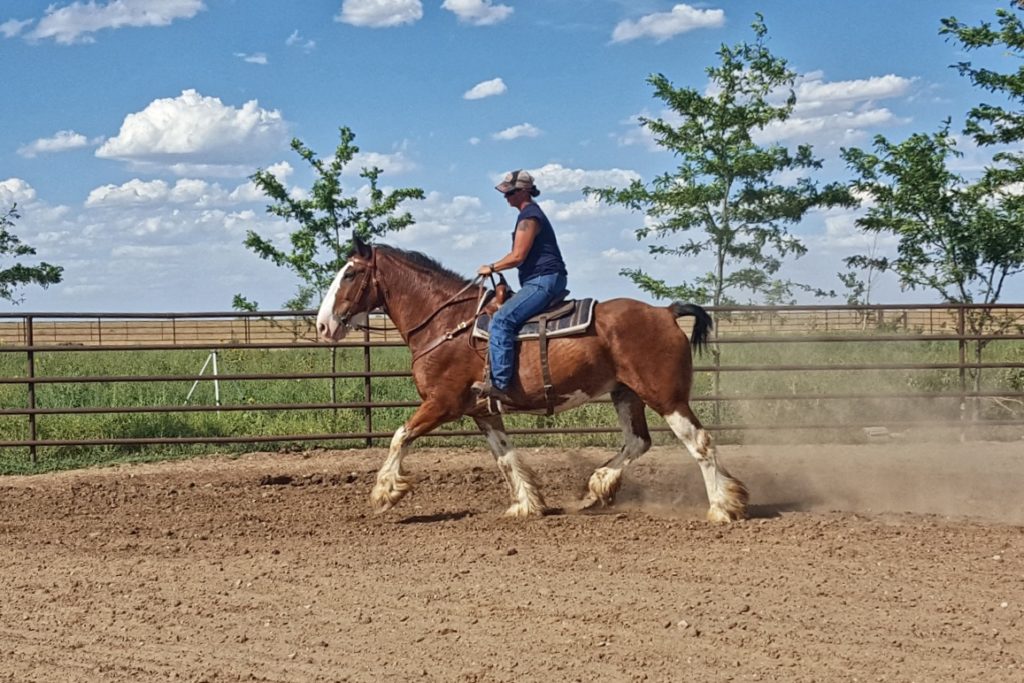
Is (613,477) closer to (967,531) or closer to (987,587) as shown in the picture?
(967,531)

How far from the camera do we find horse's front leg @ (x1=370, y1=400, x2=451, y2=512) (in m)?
8.00

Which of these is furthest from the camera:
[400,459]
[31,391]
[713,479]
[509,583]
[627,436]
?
[31,391]

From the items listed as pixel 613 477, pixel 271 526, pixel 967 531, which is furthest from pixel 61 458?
pixel 967 531

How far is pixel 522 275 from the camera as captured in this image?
8.00 metres

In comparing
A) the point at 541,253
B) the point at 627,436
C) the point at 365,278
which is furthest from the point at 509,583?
the point at 365,278

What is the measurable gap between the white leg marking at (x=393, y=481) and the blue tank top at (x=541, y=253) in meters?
1.54

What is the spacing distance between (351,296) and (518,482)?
6.44ft

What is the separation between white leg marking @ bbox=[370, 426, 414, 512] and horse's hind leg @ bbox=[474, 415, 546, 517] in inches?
27.5

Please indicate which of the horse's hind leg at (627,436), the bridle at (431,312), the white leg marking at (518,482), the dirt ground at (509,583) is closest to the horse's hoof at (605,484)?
the horse's hind leg at (627,436)

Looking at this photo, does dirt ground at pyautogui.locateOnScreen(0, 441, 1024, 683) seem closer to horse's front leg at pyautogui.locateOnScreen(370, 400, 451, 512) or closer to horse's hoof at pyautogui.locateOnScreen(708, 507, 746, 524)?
horse's hoof at pyautogui.locateOnScreen(708, 507, 746, 524)

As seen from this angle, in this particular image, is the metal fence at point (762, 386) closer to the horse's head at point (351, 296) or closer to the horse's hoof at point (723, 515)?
the horse's head at point (351, 296)

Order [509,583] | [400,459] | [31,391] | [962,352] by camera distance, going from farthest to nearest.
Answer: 1. [962,352]
2. [31,391]
3. [400,459]
4. [509,583]

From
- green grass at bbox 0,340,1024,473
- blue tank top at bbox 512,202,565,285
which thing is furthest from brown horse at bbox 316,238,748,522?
green grass at bbox 0,340,1024,473

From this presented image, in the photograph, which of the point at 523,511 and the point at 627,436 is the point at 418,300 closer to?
the point at 523,511
